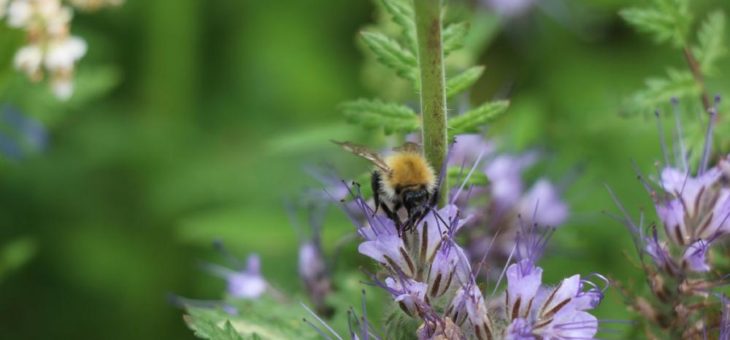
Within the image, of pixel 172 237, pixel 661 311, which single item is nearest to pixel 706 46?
pixel 661 311

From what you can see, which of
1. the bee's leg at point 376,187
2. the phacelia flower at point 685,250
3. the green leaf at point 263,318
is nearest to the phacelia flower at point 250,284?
the green leaf at point 263,318

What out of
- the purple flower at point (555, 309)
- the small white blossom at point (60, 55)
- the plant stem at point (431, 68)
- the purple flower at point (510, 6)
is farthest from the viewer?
the purple flower at point (510, 6)

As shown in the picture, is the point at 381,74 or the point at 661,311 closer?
the point at 661,311

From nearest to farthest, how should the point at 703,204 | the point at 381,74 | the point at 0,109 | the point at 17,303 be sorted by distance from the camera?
the point at 703,204 < the point at 0,109 < the point at 381,74 < the point at 17,303

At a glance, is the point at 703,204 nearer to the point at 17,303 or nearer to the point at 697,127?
the point at 697,127

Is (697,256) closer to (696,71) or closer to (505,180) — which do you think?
(696,71)

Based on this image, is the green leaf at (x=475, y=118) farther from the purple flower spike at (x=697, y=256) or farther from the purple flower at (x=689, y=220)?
the purple flower spike at (x=697, y=256)

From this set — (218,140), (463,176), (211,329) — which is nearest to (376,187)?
(463,176)
